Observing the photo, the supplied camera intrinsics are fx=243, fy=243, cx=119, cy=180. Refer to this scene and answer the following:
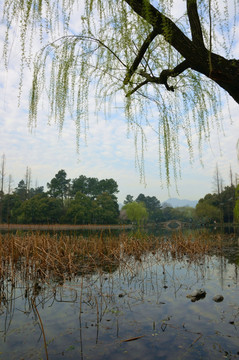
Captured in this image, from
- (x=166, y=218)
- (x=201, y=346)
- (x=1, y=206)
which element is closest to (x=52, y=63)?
(x=201, y=346)

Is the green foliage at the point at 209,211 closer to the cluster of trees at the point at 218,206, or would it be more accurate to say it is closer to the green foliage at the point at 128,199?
the cluster of trees at the point at 218,206

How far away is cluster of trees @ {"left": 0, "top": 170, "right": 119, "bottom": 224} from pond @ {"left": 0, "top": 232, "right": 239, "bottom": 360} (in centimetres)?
2726

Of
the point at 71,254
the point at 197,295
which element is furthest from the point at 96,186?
the point at 197,295

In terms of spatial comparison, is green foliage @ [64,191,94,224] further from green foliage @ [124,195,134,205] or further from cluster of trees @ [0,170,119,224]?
green foliage @ [124,195,134,205]

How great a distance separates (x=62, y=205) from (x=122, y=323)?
1878 inches

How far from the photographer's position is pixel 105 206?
4816 cm

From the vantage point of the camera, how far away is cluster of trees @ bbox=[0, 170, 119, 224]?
129 ft

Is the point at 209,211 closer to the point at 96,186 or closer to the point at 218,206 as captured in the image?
the point at 218,206

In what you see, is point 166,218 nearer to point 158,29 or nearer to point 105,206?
point 105,206

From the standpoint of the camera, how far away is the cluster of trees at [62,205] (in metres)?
39.2

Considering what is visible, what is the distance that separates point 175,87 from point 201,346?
2757 millimetres

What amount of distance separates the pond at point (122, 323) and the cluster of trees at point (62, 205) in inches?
1073

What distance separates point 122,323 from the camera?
2.87 m

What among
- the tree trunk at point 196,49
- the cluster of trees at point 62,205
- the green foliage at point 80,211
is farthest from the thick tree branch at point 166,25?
the green foliage at point 80,211
